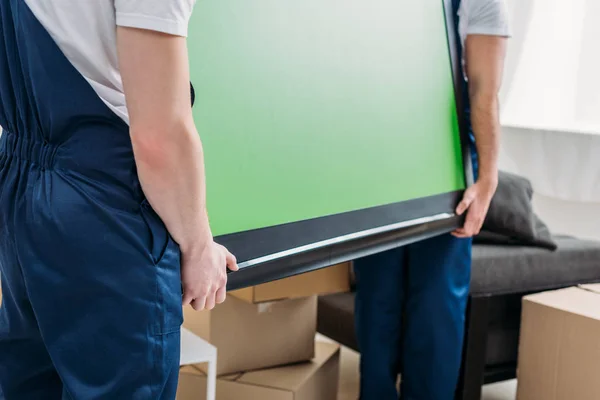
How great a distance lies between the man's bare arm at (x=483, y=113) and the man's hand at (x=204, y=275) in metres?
1.03

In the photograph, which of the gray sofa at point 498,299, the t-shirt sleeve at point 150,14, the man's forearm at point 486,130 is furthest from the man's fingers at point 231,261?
the gray sofa at point 498,299

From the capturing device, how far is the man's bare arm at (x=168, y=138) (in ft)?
3.31

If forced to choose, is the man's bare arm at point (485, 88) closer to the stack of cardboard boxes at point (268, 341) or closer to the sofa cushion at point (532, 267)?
the sofa cushion at point (532, 267)

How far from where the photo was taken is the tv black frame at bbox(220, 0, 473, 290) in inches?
55.5

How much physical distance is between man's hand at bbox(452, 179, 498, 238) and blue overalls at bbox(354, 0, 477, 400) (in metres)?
0.05

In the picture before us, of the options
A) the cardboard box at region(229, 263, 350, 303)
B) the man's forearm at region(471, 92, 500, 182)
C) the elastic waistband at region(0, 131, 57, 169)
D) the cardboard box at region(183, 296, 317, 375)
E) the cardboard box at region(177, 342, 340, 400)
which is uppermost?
the elastic waistband at region(0, 131, 57, 169)

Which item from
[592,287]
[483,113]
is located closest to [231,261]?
[483,113]

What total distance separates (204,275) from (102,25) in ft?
1.33

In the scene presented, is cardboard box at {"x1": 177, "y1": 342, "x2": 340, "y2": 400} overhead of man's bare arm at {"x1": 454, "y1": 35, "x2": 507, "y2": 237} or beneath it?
beneath

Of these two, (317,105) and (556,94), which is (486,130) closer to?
(317,105)

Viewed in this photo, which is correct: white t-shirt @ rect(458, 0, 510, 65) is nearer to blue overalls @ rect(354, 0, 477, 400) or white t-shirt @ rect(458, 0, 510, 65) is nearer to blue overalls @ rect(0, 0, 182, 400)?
blue overalls @ rect(354, 0, 477, 400)

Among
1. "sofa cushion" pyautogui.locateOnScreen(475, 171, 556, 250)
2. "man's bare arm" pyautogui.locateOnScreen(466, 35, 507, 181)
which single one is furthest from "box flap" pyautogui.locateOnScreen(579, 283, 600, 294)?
"man's bare arm" pyautogui.locateOnScreen(466, 35, 507, 181)

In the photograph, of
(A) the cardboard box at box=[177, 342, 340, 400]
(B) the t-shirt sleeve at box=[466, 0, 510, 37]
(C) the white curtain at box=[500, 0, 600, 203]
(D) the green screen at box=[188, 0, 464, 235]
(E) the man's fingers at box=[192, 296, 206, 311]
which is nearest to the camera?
(E) the man's fingers at box=[192, 296, 206, 311]

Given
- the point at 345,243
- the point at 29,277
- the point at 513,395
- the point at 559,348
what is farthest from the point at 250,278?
the point at 513,395
